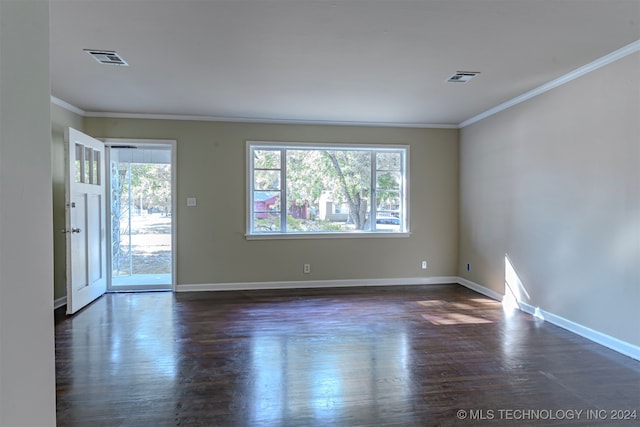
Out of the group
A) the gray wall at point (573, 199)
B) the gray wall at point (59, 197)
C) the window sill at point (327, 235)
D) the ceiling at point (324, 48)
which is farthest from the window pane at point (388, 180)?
the gray wall at point (59, 197)

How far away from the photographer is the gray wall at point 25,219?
73 centimetres

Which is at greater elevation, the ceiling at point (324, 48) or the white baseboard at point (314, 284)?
the ceiling at point (324, 48)

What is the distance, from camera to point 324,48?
8.89 ft

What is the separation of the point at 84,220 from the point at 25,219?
13.0ft

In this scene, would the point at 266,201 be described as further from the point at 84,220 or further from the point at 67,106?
Result: the point at 67,106

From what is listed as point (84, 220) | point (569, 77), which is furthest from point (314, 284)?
point (569, 77)

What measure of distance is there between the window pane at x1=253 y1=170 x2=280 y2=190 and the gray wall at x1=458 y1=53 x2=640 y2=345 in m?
2.86

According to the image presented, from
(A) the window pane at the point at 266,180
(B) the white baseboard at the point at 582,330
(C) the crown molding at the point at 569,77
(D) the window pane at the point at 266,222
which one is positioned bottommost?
(B) the white baseboard at the point at 582,330

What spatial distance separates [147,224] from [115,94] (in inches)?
79.2

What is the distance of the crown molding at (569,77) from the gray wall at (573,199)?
2.1 inches

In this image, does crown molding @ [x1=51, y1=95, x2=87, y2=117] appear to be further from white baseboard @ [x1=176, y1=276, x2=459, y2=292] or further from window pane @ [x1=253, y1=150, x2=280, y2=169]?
white baseboard @ [x1=176, y1=276, x2=459, y2=292]

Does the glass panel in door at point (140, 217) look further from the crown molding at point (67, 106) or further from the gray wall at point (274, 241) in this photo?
the crown molding at point (67, 106)

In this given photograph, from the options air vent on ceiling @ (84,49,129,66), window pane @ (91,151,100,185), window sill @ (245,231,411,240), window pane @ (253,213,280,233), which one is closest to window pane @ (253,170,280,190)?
window pane @ (253,213,280,233)

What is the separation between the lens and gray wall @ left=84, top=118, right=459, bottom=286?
4828 mm
